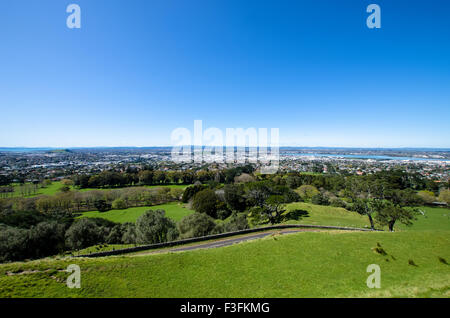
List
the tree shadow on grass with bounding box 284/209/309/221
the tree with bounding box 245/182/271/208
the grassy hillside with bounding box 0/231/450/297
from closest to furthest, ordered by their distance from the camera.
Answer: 1. the grassy hillside with bounding box 0/231/450/297
2. the tree shadow on grass with bounding box 284/209/309/221
3. the tree with bounding box 245/182/271/208

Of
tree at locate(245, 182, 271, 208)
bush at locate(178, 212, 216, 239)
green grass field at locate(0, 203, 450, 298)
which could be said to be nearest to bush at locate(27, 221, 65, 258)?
green grass field at locate(0, 203, 450, 298)

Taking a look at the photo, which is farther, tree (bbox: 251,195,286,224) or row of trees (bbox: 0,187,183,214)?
row of trees (bbox: 0,187,183,214)

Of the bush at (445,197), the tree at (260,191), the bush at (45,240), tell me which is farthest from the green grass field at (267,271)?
the bush at (445,197)

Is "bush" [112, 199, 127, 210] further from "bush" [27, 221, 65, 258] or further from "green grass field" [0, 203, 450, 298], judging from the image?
"green grass field" [0, 203, 450, 298]

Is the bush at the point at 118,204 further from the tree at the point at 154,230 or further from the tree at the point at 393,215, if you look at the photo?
the tree at the point at 393,215

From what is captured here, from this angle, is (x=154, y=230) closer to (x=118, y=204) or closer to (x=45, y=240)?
(x=45, y=240)

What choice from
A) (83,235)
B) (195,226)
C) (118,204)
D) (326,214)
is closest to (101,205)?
(118,204)
